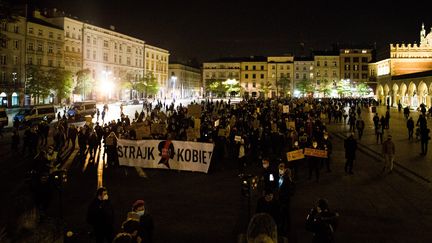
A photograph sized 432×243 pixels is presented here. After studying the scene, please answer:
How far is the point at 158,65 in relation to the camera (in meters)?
110

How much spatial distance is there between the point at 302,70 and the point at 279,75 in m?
7.30

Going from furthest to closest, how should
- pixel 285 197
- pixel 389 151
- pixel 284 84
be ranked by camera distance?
pixel 284 84, pixel 389 151, pixel 285 197

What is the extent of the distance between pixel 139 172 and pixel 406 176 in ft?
33.0

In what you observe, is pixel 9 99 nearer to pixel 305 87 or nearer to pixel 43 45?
pixel 43 45

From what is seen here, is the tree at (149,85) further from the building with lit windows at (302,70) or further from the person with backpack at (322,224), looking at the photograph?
the person with backpack at (322,224)

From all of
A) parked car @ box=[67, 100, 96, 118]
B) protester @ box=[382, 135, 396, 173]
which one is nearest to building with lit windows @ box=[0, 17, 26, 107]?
parked car @ box=[67, 100, 96, 118]

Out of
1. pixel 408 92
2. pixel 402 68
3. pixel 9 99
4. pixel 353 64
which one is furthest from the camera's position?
pixel 353 64

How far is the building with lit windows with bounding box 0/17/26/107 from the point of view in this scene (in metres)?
58.2

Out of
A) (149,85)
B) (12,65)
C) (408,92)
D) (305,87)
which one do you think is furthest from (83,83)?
(305,87)

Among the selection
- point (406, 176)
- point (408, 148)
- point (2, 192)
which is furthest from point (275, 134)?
point (2, 192)

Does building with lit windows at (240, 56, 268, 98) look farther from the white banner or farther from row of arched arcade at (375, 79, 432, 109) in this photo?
the white banner

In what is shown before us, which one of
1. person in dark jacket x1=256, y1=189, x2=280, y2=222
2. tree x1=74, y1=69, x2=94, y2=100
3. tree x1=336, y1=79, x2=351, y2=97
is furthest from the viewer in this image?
tree x1=336, y1=79, x2=351, y2=97

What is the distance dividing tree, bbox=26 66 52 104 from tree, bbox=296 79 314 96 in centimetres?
7515

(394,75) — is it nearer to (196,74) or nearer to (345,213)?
(345,213)
